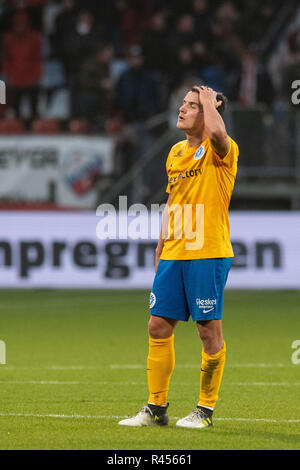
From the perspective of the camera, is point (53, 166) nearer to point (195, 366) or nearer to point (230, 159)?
point (195, 366)

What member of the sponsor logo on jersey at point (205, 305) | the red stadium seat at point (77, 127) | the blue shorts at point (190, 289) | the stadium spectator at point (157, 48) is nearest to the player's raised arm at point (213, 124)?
the blue shorts at point (190, 289)

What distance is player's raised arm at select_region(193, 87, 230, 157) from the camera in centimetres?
666

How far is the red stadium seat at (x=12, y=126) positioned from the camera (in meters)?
20.4

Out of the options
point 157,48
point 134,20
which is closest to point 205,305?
point 157,48

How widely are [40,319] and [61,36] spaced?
32.0 feet

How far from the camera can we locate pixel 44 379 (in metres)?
9.41

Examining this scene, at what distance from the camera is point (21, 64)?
22.2m

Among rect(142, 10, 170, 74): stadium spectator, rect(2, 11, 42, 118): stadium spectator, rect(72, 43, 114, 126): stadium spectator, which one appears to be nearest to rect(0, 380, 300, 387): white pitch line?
rect(72, 43, 114, 126): stadium spectator

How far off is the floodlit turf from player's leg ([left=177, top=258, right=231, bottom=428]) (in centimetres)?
16

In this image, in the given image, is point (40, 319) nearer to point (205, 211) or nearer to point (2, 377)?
point (2, 377)

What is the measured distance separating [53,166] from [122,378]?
1077cm

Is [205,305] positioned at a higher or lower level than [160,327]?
higher

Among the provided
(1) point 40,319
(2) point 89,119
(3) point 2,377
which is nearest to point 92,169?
(2) point 89,119

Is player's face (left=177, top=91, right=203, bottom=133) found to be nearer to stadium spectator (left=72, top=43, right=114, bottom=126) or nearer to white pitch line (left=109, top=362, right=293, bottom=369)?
white pitch line (left=109, top=362, right=293, bottom=369)
